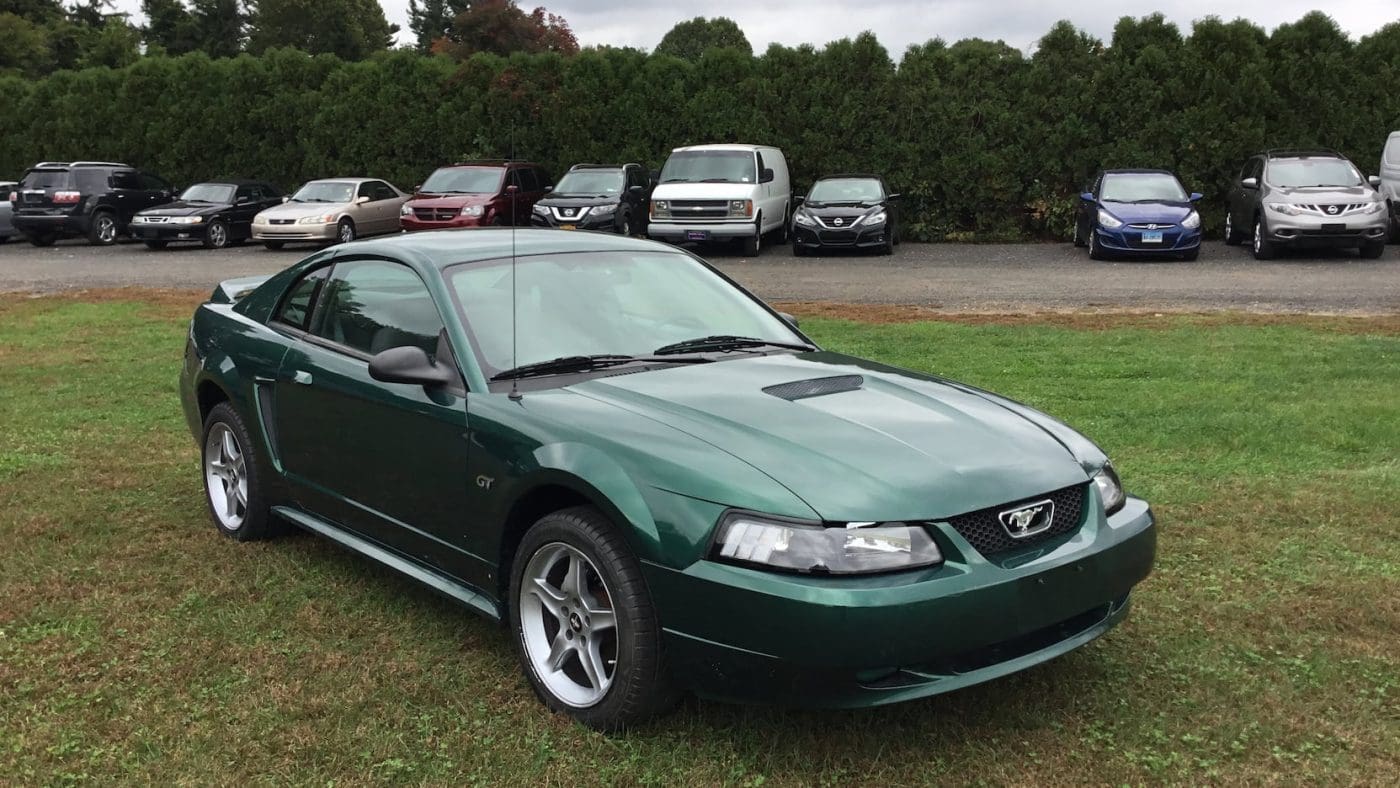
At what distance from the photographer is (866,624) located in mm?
2859

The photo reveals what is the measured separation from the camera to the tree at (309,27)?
7125 centimetres

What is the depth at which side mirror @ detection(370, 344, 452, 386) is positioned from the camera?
3.78 metres

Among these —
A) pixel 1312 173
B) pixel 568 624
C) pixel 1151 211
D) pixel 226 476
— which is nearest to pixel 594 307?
pixel 568 624

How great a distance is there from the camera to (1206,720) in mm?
3377

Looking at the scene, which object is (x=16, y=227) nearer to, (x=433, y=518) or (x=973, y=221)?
(x=973, y=221)

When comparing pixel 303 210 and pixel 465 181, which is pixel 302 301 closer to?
pixel 465 181

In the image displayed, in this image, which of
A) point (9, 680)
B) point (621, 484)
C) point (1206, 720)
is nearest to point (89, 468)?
point (9, 680)

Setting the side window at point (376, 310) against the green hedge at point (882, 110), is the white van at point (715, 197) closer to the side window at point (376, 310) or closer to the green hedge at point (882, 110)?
the green hedge at point (882, 110)

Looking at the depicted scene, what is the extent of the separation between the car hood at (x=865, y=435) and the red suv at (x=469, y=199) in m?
18.1

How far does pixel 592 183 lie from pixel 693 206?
8.76 feet

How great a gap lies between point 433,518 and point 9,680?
144cm

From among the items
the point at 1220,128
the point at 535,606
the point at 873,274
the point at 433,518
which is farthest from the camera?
the point at 1220,128

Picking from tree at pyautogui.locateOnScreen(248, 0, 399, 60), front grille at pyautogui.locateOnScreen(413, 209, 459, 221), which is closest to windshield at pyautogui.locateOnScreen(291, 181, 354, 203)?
front grille at pyautogui.locateOnScreen(413, 209, 459, 221)


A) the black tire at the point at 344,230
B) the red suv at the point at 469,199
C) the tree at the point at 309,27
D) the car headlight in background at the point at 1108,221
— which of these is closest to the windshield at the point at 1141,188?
the car headlight in background at the point at 1108,221
